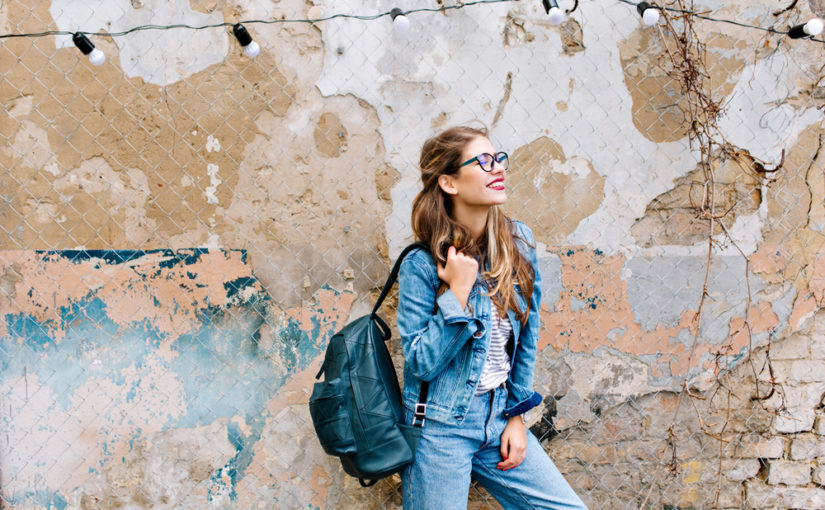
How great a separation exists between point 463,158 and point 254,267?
1019mm

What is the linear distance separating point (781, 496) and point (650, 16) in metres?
2.22

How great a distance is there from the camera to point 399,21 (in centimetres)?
205

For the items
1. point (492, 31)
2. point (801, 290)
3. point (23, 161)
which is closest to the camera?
point (23, 161)

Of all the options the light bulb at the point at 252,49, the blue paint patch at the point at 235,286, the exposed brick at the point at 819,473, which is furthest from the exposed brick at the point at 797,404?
the light bulb at the point at 252,49

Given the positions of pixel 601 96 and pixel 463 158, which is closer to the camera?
pixel 463 158

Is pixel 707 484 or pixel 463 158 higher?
pixel 463 158

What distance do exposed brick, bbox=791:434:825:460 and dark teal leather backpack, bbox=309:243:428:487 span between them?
1981 mm

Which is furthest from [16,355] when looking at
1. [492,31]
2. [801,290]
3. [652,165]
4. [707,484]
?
[801,290]

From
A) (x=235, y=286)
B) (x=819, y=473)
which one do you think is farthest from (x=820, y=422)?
(x=235, y=286)

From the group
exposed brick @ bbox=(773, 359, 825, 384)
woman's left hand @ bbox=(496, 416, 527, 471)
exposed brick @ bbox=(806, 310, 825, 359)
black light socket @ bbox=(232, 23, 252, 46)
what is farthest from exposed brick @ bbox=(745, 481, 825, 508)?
black light socket @ bbox=(232, 23, 252, 46)

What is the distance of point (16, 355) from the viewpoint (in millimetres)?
2141

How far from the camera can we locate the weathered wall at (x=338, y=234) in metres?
2.15

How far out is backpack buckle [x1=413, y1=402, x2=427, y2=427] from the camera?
5.36 ft

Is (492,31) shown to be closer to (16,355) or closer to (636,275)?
(636,275)
